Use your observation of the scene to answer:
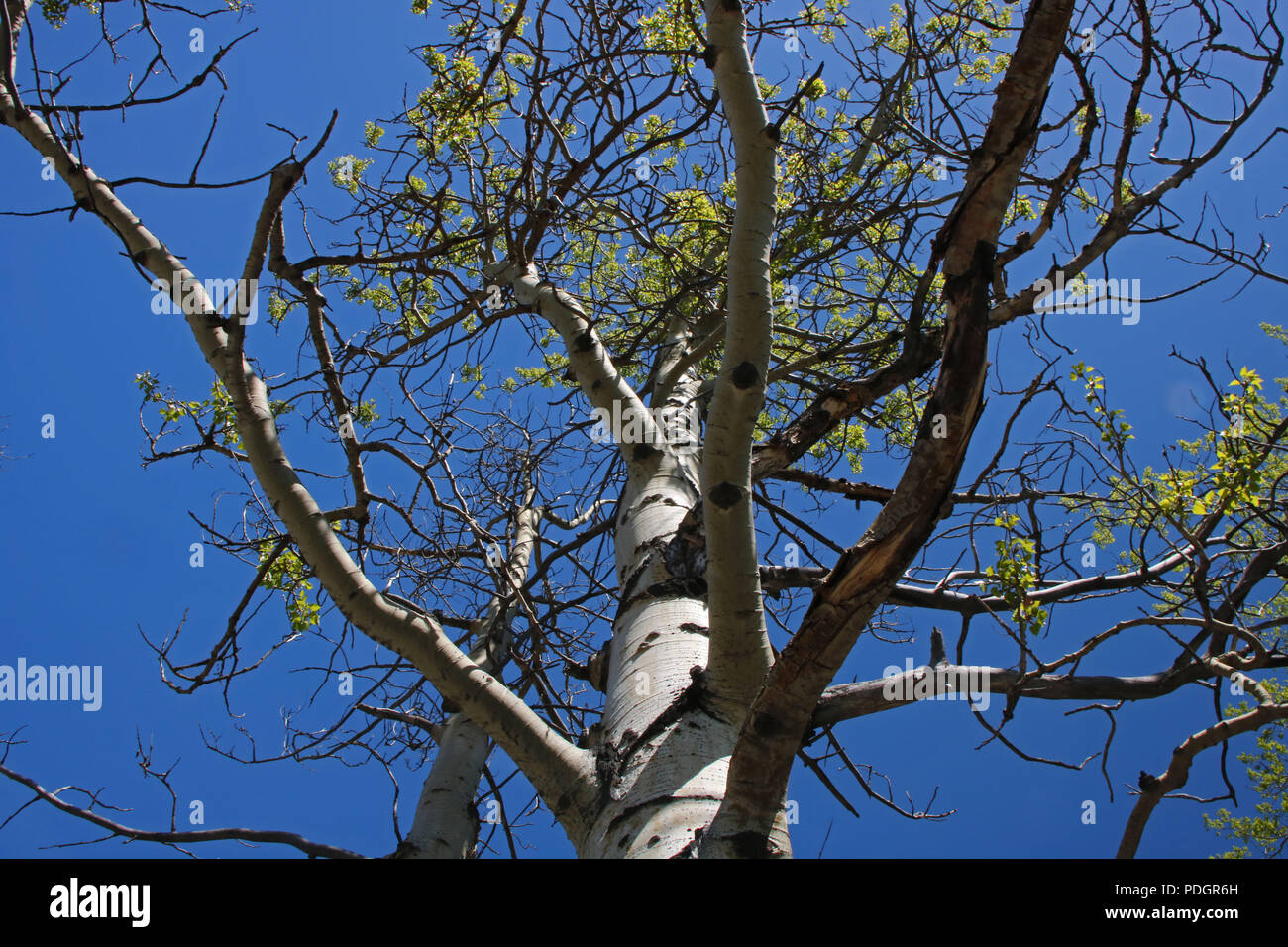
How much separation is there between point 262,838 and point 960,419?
8.34 ft

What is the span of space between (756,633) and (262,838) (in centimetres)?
184

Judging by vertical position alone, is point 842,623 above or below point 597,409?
below

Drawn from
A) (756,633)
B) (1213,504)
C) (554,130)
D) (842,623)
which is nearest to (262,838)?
(756,633)

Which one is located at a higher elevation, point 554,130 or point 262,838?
point 554,130

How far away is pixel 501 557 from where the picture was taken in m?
3.18

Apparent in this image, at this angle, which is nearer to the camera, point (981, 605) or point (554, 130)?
point (981, 605)

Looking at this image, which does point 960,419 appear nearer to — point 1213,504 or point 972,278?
point 972,278

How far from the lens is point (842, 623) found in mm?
1591

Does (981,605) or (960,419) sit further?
(981,605)
